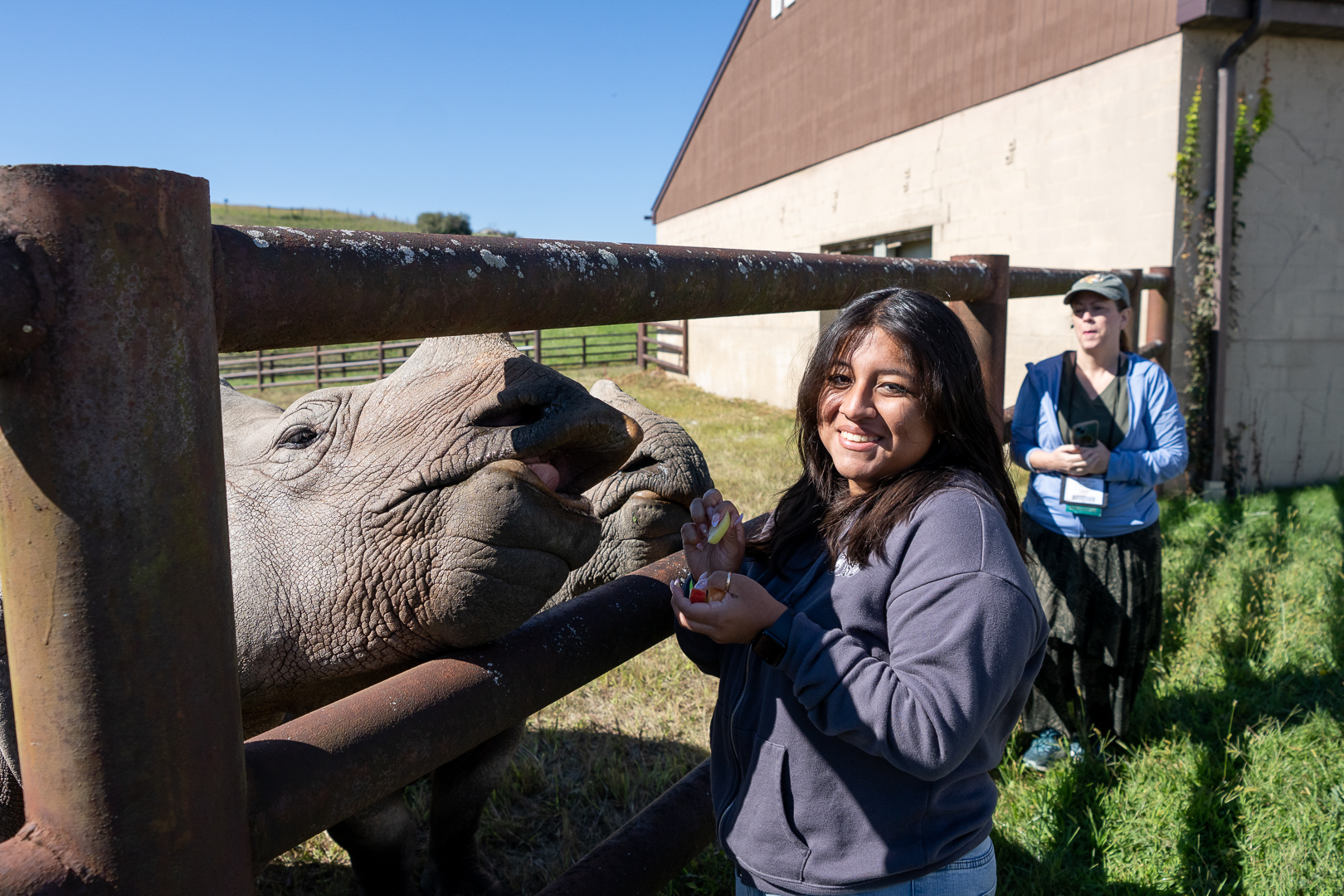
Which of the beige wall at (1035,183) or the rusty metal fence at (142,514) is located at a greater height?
the beige wall at (1035,183)

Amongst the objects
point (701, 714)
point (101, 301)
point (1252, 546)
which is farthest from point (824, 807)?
point (1252, 546)

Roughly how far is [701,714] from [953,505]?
2.59m

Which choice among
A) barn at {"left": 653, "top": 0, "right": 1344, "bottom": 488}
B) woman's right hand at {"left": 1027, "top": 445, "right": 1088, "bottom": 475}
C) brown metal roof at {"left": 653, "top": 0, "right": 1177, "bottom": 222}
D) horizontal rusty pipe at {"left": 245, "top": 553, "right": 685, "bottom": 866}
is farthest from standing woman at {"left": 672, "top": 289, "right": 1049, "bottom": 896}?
brown metal roof at {"left": 653, "top": 0, "right": 1177, "bottom": 222}

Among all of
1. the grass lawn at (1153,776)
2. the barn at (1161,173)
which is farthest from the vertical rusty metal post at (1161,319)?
the grass lawn at (1153,776)

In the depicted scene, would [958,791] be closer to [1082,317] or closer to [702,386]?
[1082,317]

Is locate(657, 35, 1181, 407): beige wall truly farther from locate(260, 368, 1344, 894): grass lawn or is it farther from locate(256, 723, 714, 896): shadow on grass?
locate(256, 723, 714, 896): shadow on grass

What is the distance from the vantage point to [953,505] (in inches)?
48.6

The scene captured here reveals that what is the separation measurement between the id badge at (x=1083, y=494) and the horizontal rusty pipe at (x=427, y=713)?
7.08 feet

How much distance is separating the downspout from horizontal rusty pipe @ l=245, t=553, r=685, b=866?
22.9ft

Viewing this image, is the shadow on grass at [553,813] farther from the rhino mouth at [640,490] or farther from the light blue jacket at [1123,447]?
the light blue jacket at [1123,447]

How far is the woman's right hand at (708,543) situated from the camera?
4.59ft

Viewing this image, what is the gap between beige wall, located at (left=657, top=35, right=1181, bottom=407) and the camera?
283 inches

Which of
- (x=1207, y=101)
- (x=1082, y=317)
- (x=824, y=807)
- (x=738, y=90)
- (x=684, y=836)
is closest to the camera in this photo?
(x=824, y=807)

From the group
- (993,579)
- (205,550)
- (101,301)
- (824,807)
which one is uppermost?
(101,301)
